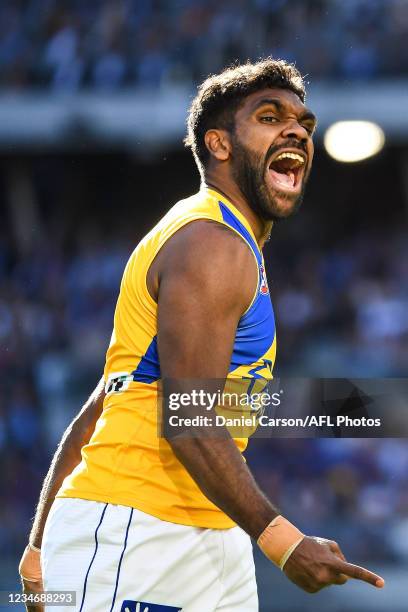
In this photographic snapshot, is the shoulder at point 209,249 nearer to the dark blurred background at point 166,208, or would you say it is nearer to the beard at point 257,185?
the beard at point 257,185

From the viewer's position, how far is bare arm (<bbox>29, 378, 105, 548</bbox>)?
11.5 feet

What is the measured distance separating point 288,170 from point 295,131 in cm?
14

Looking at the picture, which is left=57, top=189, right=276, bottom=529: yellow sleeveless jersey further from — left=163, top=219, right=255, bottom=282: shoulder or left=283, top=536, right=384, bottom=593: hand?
left=283, top=536, right=384, bottom=593: hand

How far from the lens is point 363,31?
45.8ft

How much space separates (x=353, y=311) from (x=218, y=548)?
9611mm

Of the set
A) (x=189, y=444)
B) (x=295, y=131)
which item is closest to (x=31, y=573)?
(x=189, y=444)

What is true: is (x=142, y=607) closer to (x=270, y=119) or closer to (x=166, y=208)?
(x=270, y=119)

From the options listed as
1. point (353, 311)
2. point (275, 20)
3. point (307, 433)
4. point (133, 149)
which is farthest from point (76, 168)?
point (307, 433)

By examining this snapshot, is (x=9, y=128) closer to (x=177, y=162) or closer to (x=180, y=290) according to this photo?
(x=177, y=162)

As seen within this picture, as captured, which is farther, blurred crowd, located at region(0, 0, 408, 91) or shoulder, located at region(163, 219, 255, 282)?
blurred crowd, located at region(0, 0, 408, 91)

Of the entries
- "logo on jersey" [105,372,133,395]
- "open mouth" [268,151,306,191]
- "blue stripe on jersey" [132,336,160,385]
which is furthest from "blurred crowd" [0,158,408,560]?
"blue stripe on jersey" [132,336,160,385]

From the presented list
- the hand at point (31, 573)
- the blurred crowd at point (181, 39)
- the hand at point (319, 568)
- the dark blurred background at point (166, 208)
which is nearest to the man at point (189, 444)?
the hand at point (319, 568)

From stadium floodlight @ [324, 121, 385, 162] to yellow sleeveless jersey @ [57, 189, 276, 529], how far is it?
444 inches

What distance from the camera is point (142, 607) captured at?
9.82 feet
